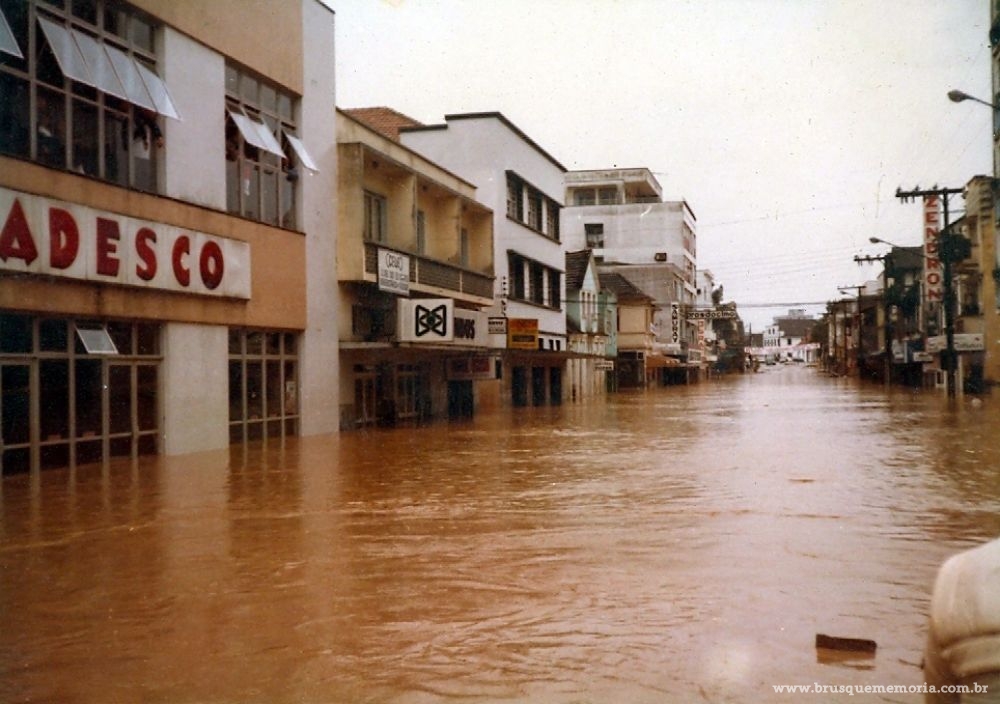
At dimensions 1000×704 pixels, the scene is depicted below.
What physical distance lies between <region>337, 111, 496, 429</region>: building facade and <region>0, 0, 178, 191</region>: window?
27.7 feet

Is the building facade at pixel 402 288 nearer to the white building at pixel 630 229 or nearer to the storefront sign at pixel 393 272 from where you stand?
the storefront sign at pixel 393 272

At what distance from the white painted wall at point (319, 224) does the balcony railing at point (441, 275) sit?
4.10ft

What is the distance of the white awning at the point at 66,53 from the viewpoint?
16969 mm

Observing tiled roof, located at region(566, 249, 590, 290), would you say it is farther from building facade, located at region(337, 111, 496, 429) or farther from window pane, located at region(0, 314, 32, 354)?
window pane, located at region(0, 314, 32, 354)

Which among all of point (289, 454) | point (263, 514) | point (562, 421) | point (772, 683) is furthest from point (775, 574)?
point (562, 421)

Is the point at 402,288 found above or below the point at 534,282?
below

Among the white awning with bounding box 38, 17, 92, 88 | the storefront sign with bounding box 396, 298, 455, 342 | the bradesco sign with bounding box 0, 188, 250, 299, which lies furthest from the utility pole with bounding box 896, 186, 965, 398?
the white awning with bounding box 38, 17, 92, 88

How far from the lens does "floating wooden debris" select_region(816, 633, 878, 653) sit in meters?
5.96

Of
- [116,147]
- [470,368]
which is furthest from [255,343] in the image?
[470,368]

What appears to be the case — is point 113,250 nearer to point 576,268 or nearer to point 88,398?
point 88,398

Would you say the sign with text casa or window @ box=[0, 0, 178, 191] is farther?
the sign with text casa

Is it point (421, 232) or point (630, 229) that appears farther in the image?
point (630, 229)

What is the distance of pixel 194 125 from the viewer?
839 inches

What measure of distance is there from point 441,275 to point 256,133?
11.3 meters
